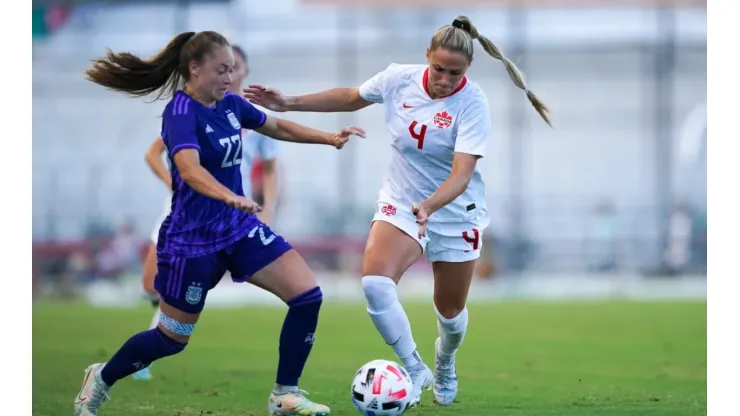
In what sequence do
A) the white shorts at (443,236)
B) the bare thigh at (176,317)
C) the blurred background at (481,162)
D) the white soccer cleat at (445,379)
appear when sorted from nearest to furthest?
1. the bare thigh at (176,317)
2. the white shorts at (443,236)
3. the white soccer cleat at (445,379)
4. the blurred background at (481,162)

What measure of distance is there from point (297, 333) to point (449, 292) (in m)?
1.22

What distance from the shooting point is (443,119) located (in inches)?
285

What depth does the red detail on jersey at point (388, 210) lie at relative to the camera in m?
7.36

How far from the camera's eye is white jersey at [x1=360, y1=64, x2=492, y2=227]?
23.6 feet

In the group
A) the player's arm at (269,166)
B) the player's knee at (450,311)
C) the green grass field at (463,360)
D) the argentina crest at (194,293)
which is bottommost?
the green grass field at (463,360)

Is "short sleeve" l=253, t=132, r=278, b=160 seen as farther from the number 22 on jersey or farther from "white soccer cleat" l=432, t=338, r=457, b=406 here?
the number 22 on jersey

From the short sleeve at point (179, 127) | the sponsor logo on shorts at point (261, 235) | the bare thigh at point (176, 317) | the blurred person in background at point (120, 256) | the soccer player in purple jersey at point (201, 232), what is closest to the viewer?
the short sleeve at point (179, 127)

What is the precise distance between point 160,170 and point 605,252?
18628 millimetres

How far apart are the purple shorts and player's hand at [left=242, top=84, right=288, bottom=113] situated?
3.28ft

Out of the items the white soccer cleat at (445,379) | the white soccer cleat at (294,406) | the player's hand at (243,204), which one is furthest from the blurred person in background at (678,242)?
the player's hand at (243,204)

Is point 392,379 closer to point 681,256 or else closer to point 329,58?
point 681,256

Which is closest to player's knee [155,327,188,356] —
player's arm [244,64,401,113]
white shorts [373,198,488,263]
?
white shorts [373,198,488,263]

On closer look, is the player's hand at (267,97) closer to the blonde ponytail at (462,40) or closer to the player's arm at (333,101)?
the player's arm at (333,101)
